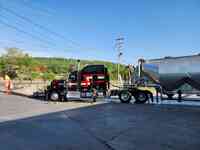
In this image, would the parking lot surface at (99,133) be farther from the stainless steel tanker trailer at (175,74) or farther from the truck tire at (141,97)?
the truck tire at (141,97)

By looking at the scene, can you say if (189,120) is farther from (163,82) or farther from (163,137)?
(163,82)

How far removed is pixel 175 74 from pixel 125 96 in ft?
11.8

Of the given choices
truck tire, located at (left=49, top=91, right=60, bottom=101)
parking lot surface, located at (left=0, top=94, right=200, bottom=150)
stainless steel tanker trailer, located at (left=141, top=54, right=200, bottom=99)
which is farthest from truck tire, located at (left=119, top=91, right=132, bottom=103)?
parking lot surface, located at (left=0, top=94, right=200, bottom=150)

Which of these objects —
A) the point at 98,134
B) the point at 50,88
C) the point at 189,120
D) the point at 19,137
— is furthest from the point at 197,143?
the point at 50,88

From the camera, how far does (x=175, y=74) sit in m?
16.1

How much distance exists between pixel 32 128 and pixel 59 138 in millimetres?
1805

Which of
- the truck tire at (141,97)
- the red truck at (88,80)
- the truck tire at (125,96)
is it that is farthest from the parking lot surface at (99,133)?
the red truck at (88,80)

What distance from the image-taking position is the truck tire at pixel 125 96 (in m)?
17.4

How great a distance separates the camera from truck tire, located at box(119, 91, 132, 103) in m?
17.4

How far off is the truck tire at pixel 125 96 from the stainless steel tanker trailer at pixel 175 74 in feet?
5.75

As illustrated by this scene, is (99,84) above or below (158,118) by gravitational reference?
above

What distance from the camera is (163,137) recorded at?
7.43 metres

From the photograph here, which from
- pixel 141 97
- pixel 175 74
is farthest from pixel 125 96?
pixel 175 74

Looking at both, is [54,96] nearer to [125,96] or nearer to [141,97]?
[125,96]
